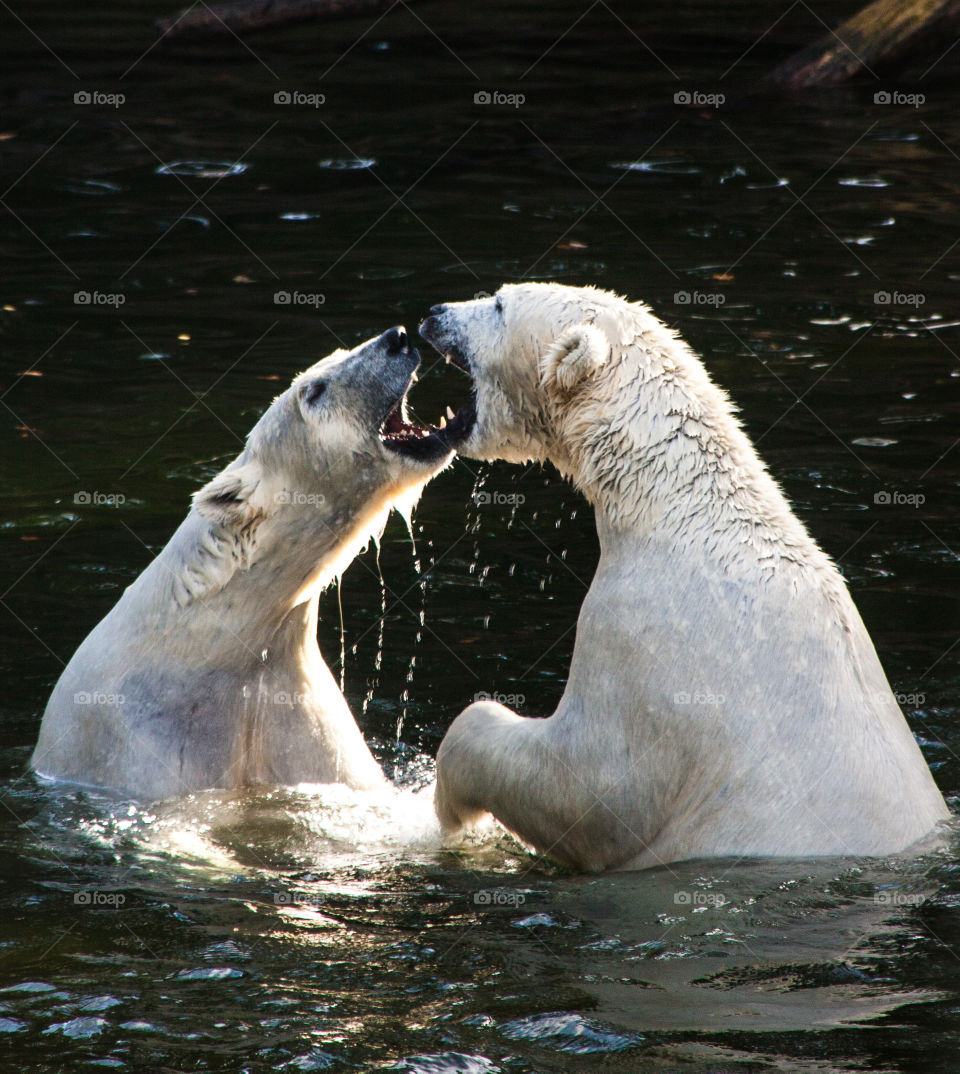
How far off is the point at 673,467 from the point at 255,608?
183 centimetres

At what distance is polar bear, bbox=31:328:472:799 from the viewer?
6.22 m

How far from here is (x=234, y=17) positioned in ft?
63.7

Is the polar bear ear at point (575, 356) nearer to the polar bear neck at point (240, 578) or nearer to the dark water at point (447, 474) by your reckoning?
the polar bear neck at point (240, 578)

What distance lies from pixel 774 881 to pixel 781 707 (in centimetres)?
53

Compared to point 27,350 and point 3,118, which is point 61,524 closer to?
point 27,350

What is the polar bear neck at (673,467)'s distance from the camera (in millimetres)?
5277

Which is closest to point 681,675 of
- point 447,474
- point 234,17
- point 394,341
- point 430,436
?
point 430,436

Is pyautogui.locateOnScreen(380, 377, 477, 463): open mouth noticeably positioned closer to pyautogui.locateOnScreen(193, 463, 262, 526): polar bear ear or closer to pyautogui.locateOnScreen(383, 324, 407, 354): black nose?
pyautogui.locateOnScreen(383, 324, 407, 354): black nose

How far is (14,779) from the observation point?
6418 millimetres

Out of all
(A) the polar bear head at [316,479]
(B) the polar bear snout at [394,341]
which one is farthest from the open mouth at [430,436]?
(B) the polar bear snout at [394,341]

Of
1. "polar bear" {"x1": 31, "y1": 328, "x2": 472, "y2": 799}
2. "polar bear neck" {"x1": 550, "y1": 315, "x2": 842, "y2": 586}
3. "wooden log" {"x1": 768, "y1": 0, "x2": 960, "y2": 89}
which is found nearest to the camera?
"polar bear neck" {"x1": 550, "y1": 315, "x2": 842, "y2": 586}

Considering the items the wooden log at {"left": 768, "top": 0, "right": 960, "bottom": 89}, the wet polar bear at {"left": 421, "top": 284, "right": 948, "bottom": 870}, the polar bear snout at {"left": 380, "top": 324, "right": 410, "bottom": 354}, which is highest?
the wooden log at {"left": 768, "top": 0, "right": 960, "bottom": 89}

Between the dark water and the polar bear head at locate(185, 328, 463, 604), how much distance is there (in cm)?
94

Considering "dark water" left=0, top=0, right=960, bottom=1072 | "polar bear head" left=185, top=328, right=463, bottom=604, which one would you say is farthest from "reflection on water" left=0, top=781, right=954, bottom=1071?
"polar bear head" left=185, top=328, right=463, bottom=604
